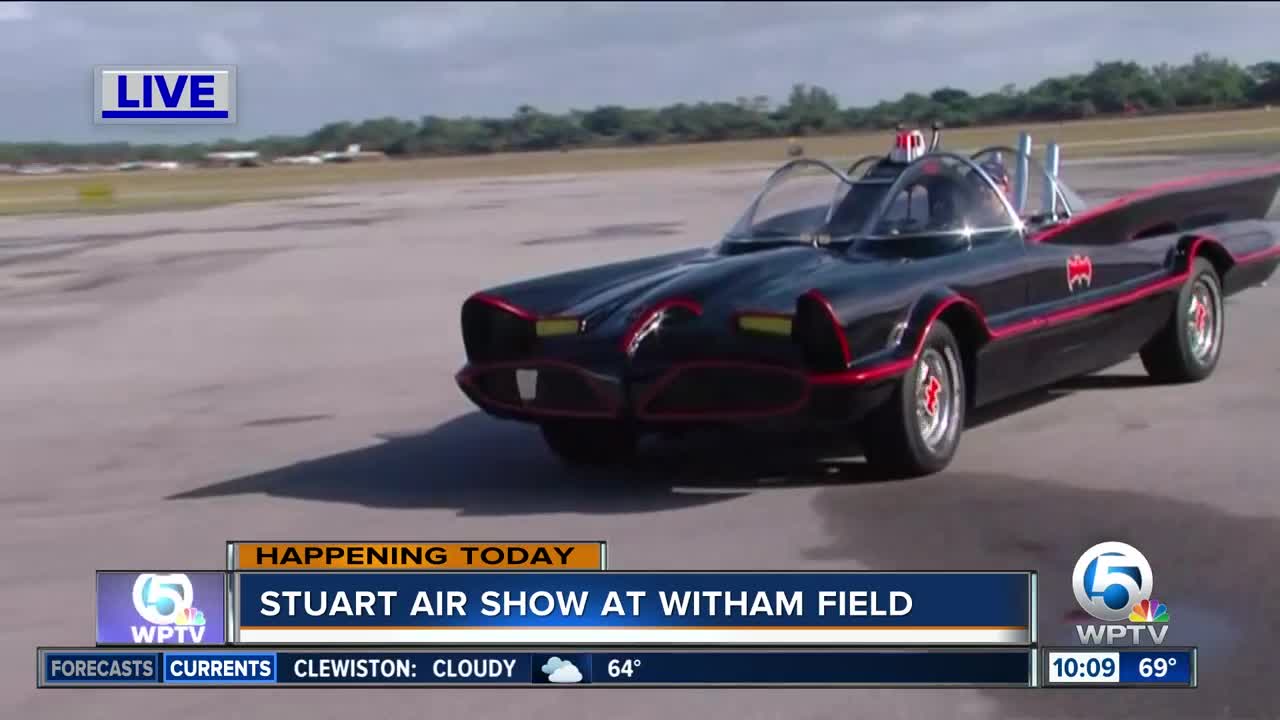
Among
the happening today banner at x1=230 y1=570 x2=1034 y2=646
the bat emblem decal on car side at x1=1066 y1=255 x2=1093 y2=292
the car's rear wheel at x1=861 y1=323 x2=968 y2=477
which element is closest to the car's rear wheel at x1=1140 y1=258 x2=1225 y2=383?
the bat emblem decal on car side at x1=1066 y1=255 x2=1093 y2=292

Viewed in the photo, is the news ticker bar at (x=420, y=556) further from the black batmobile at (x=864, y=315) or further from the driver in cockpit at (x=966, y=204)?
the driver in cockpit at (x=966, y=204)

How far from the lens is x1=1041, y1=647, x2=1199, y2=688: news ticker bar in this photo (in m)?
5.21

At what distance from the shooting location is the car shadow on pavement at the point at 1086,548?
512 centimetres

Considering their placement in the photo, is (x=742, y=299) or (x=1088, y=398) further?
(x=1088, y=398)

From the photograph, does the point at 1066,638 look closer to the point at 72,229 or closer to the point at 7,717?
the point at 7,717

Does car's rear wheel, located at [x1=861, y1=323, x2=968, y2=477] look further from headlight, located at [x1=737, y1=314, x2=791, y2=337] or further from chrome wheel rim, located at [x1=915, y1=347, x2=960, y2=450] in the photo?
headlight, located at [x1=737, y1=314, x2=791, y2=337]

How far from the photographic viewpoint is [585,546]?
6.64 m

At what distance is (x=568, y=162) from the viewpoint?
264 feet

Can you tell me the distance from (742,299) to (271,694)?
3.11 meters

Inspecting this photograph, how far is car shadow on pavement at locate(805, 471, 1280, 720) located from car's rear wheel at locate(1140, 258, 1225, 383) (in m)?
2.60

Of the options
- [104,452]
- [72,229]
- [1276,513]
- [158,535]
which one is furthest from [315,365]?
[72,229]

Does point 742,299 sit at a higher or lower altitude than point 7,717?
higher

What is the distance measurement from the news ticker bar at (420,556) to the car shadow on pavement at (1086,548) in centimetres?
93

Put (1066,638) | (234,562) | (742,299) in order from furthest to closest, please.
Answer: (742,299)
(234,562)
(1066,638)
